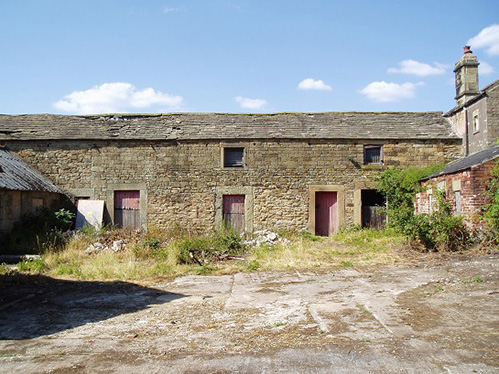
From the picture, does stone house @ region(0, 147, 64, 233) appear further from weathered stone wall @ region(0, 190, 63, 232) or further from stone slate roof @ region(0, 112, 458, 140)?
stone slate roof @ region(0, 112, 458, 140)

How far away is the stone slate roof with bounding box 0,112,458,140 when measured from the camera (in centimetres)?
1686

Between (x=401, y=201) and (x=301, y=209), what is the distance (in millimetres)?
3803

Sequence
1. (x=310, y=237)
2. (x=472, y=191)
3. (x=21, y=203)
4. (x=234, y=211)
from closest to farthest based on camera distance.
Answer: (x=472, y=191) → (x=21, y=203) → (x=310, y=237) → (x=234, y=211)

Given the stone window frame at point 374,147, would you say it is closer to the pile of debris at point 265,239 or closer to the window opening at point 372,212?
the window opening at point 372,212

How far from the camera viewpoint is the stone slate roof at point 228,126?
1686 cm

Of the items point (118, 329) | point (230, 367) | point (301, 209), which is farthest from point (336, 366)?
point (301, 209)

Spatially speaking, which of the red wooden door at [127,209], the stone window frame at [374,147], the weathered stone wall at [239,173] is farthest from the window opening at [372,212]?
the red wooden door at [127,209]

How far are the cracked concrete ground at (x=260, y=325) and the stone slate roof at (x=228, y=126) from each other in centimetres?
873

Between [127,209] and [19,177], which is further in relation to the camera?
[127,209]

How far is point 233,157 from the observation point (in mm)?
16891

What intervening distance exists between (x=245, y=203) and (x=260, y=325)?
11.0m

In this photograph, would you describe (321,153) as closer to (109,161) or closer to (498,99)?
(498,99)

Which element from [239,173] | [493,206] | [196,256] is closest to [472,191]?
[493,206]

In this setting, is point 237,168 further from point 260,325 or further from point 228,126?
point 260,325
